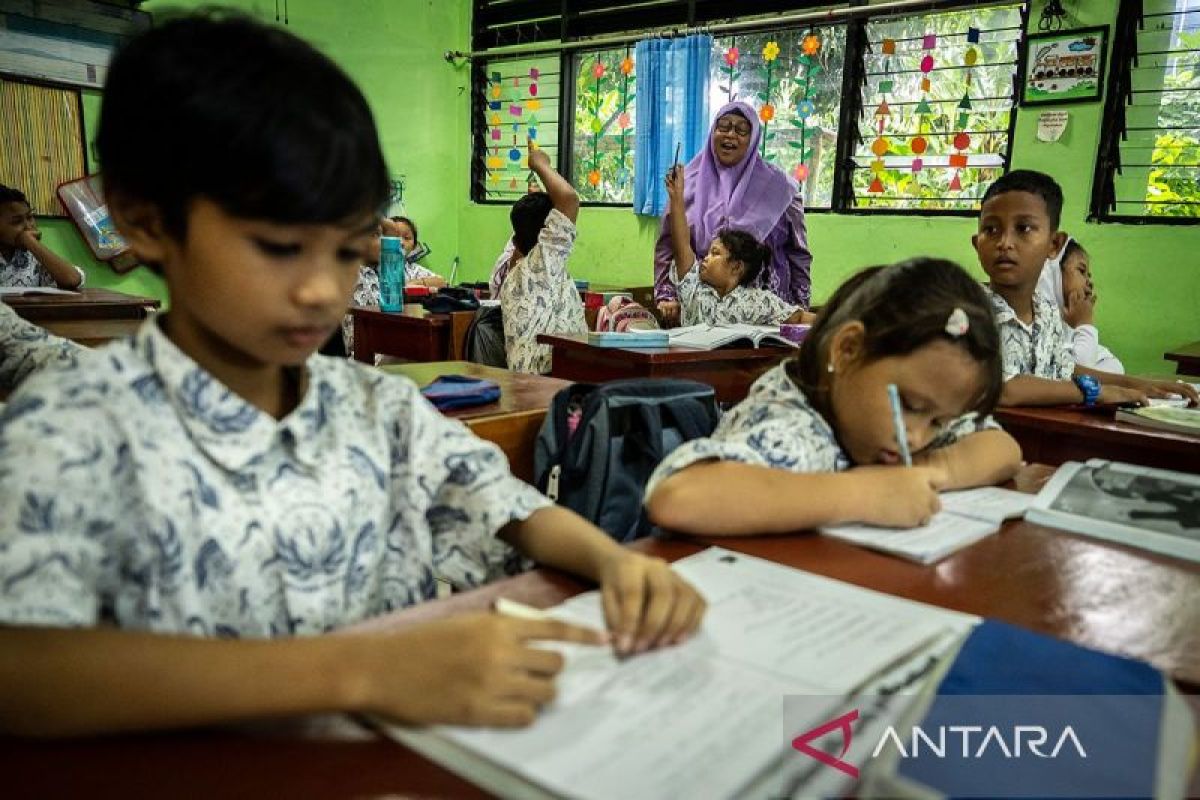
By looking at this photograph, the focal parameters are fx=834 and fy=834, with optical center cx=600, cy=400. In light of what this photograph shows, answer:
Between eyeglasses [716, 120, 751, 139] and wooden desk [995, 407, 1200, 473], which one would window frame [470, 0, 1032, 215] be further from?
wooden desk [995, 407, 1200, 473]

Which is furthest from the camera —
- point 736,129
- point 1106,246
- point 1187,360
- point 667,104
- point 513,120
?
Result: point 513,120

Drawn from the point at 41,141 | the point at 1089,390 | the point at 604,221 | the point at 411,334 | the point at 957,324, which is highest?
the point at 41,141

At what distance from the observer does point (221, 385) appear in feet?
2.15

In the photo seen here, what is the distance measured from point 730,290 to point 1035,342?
4.95 ft

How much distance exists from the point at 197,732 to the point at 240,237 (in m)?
0.34

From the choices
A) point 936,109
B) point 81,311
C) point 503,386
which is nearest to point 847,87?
point 936,109

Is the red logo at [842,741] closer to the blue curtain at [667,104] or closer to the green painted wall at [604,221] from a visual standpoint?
the green painted wall at [604,221]

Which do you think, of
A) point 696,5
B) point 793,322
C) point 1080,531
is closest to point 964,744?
point 1080,531

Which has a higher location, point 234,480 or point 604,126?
point 604,126

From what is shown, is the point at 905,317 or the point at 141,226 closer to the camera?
the point at 141,226

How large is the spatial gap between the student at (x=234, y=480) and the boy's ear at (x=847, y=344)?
484 millimetres

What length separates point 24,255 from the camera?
4152 millimetres

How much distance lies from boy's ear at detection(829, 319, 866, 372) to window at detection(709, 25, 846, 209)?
365 centimetres

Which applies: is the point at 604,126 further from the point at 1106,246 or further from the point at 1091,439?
the point at 1091,439
